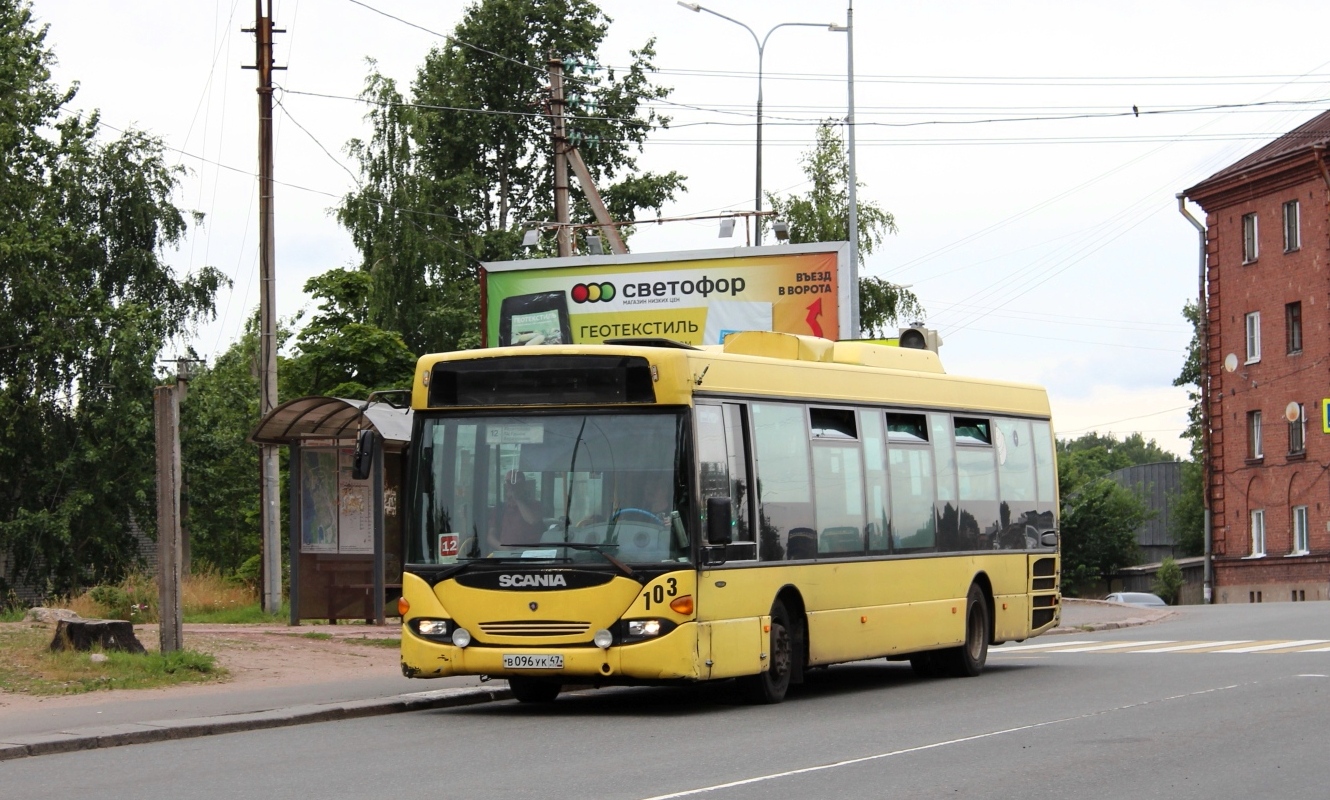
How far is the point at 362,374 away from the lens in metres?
35.4

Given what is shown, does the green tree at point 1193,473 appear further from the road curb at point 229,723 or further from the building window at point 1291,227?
the road curb at point 229,723

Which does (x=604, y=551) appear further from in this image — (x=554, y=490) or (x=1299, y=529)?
(x=1299, y=529)

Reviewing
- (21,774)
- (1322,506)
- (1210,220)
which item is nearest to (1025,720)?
(21,774)

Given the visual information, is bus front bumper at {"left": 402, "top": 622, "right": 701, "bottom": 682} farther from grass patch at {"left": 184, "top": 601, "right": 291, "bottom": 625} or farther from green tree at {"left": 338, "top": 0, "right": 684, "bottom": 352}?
green tree at {"left": 338, "top": 0, "right": 684, "bottom": 352}

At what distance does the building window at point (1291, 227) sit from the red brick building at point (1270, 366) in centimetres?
4

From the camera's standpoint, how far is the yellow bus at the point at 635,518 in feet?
45.9

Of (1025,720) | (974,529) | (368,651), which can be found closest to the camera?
(1025,720)

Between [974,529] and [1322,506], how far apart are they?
135 feet

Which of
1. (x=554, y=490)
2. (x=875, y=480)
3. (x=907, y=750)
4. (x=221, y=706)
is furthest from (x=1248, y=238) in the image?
(x=907, y=750)

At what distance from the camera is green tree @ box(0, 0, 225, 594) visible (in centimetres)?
4581

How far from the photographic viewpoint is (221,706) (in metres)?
14.7

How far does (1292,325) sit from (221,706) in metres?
49.6

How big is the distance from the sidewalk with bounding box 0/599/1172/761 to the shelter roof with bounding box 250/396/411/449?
158 inches

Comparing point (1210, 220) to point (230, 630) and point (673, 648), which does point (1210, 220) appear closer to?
point (230, 630)
